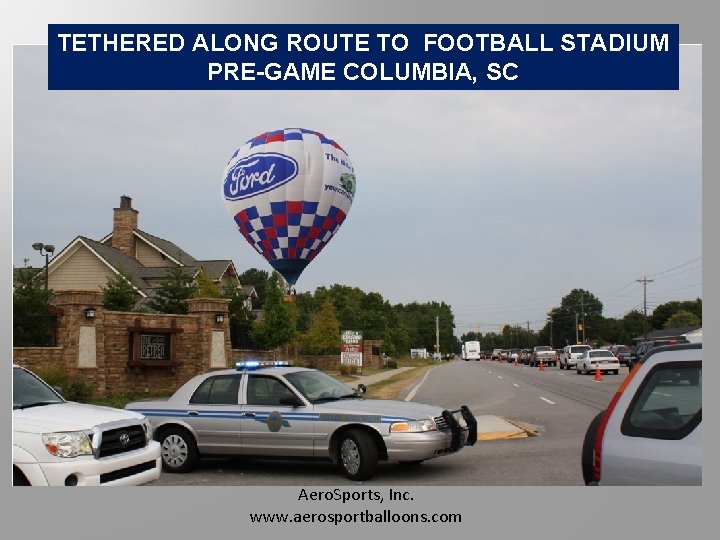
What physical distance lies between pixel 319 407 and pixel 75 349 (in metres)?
14.3

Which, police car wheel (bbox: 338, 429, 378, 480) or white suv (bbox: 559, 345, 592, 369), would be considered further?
white suv (bbox: 559, 345, 592, 369)

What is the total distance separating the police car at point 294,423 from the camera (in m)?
10.1

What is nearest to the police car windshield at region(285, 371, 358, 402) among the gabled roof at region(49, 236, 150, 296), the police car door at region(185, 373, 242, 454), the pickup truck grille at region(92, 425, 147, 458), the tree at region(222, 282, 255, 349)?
the police car door at region(185, 373, 242, 454)

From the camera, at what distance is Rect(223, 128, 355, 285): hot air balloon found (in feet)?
89.5

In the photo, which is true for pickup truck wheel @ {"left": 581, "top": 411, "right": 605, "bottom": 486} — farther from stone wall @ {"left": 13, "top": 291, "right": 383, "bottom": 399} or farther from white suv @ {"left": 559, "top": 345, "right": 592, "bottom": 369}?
white suv @ {"left": 559, "top": 345, "right": 592, "bottom": 369}

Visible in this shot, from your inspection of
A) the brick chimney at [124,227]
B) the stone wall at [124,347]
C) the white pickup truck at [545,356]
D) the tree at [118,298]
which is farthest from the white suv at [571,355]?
the stone wall at [124,347]

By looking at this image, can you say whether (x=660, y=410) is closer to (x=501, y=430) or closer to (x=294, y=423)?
(x=294, y=423)

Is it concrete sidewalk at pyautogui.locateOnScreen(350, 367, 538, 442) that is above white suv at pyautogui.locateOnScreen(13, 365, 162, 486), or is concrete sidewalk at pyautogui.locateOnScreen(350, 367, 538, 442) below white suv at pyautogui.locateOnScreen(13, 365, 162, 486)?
below

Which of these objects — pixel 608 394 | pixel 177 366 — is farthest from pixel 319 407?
pixel 608 394

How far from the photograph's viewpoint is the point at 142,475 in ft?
28.6

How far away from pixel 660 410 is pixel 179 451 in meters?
7.49

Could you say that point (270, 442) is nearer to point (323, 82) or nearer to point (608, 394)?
point (323, 82)

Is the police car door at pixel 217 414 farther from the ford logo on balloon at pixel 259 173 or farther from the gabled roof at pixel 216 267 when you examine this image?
the gabled roof at pixel 216 267

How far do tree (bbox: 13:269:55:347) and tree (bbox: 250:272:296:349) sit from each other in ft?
46.0
